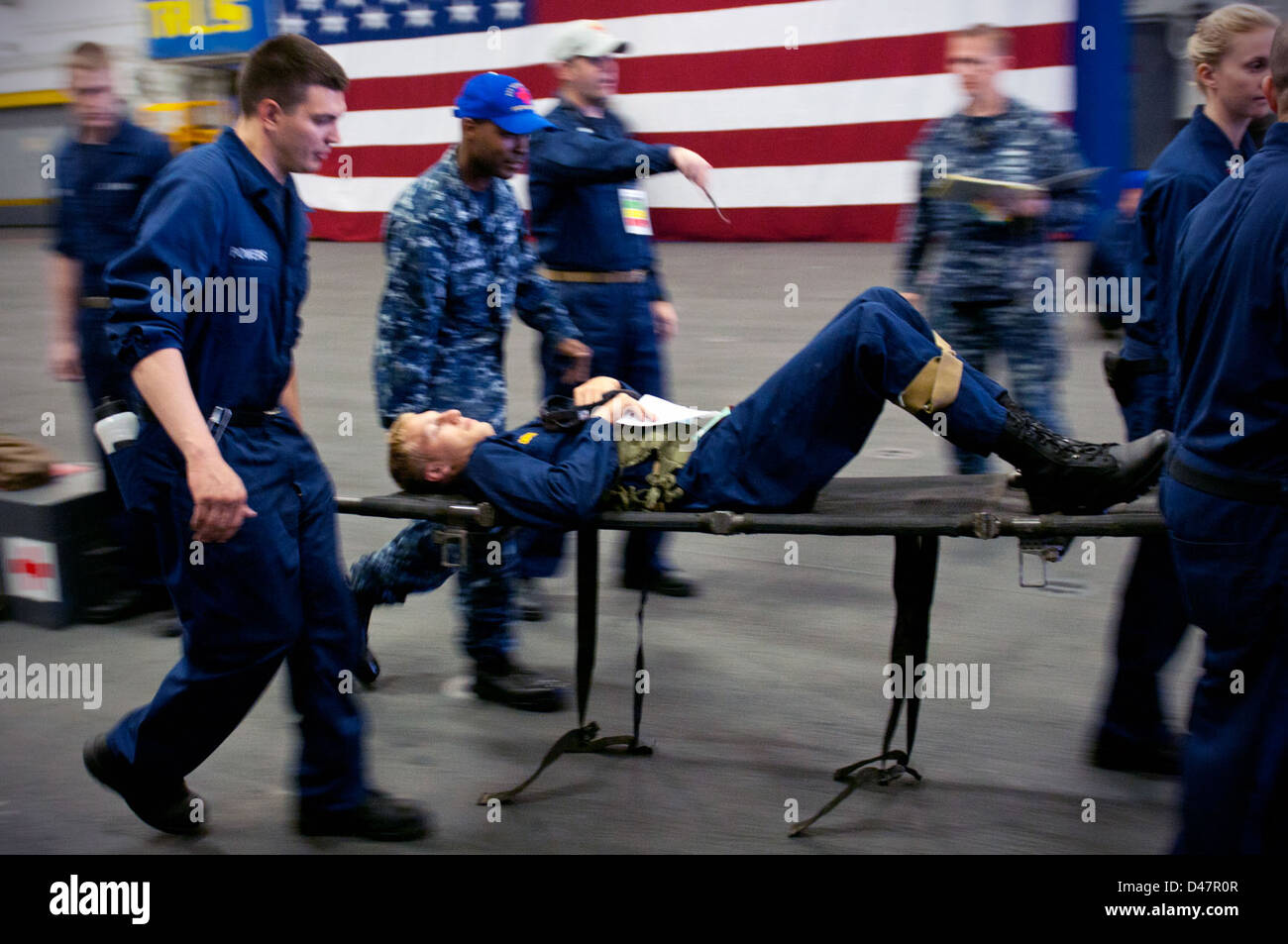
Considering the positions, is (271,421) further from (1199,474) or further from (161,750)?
(1199,474)

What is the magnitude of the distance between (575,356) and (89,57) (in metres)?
2.11

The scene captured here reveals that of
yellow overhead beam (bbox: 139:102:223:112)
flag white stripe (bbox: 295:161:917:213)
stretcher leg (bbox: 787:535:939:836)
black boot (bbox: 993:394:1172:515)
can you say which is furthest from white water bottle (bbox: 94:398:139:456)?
yellow overhead beam (bbox: 139:102:223:112)

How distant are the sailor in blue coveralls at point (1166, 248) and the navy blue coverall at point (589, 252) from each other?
5.52 ft

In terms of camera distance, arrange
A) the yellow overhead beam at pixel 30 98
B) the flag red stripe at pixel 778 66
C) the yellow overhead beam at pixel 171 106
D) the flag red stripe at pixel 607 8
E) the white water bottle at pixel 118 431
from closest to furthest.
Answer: the white water bottle at pixel 118 431 < the flag red stripe at pixel 778 66 < the flag red stripe at pixel 607 8 < the yellow overhead beam at pixel 171 106 < the yellow overhead beam at pixel 30 98

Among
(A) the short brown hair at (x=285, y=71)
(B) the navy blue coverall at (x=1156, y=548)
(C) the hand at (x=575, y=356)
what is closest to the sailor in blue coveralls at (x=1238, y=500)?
(B) the navy blue coverall at (x=1156, y=548)

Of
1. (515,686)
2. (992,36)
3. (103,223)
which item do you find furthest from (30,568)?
(992,36)

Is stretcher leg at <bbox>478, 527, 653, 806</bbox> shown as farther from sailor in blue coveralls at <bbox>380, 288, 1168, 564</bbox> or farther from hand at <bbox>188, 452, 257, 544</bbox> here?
hand at <bbox>188, 452, 257, 544</bbox>

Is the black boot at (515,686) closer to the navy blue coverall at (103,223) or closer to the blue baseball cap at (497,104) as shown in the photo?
the navy blue coverall at (103,223)

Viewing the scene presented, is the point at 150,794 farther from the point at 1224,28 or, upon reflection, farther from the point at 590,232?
the point at 1224,28

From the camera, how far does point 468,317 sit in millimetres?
3781

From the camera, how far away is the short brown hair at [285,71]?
2787mm

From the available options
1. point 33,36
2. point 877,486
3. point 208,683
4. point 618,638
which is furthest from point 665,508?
point 33,36

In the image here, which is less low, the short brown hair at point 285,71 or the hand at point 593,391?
the short brown hair at point 285,71

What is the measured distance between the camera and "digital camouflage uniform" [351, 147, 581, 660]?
12.0 feet
